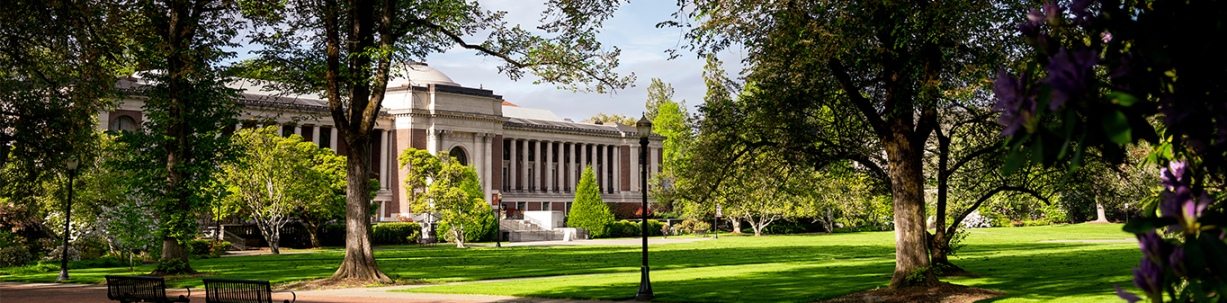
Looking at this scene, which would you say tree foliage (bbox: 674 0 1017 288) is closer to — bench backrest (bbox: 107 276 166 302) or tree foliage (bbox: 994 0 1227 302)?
bench backrest (bbox: 107 276 166 302)

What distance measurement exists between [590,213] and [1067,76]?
69205 millimetres

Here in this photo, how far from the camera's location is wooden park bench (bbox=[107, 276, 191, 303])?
15.6m

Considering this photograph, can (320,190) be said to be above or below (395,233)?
above

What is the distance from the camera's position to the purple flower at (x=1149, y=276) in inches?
115

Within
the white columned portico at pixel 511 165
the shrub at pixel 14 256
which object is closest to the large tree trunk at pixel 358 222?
the shrub at pixel 14 256

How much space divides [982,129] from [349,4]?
50.6 feet

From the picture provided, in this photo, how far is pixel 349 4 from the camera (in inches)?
950

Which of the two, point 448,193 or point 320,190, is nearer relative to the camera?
point 320,190

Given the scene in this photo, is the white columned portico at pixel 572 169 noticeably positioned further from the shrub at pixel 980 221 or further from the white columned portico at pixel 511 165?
the shrub at pixel 980 221

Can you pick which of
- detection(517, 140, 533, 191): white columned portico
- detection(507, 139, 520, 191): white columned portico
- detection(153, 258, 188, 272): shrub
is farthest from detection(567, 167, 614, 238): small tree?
detection(153, 258, 188, 272): shrub

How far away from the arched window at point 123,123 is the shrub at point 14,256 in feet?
105

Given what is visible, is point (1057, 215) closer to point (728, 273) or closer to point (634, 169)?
point (634, 169)

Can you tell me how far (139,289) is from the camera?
15.8m

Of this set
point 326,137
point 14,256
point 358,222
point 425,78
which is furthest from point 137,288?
point 425,78
